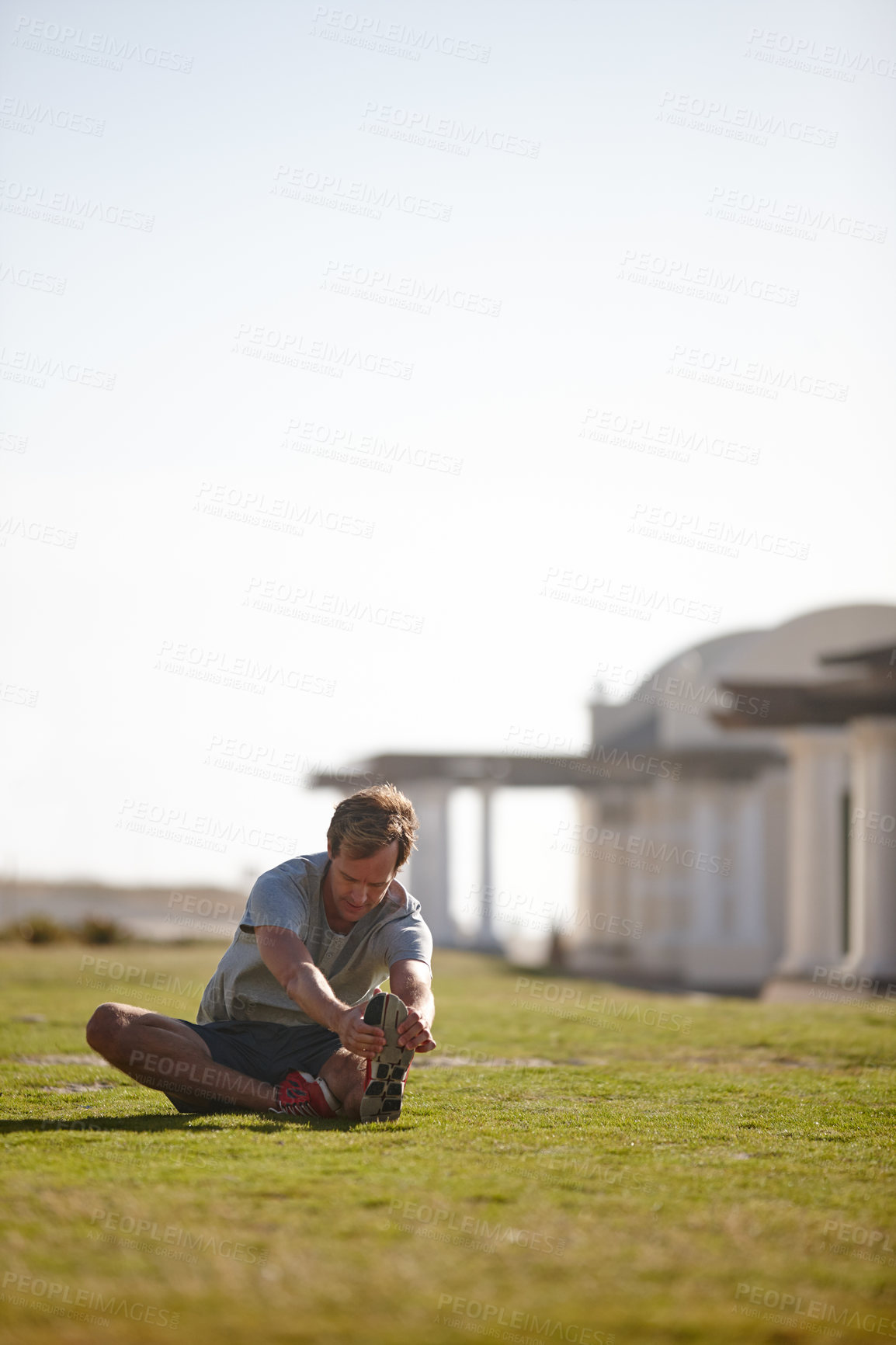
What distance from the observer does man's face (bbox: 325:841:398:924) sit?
18.2 ft

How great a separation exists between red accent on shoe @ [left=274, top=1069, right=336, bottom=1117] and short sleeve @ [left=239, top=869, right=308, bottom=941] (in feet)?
1.90

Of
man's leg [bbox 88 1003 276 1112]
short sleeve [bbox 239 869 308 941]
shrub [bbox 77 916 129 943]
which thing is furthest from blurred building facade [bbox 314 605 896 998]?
man's leg [bbox 88 1003 276 1112]

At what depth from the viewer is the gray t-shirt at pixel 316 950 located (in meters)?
5.71

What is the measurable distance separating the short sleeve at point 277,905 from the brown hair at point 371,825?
0.78 ft

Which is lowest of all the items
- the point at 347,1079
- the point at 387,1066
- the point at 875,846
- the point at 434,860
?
the point at 434,860

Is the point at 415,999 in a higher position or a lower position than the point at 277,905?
lower

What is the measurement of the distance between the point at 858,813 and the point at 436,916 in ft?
79.6

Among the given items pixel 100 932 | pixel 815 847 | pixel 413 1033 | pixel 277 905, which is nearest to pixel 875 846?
pixel 815 847

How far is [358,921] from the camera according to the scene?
5.88 metres

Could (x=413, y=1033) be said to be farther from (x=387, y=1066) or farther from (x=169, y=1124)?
(x=169, y=1124)

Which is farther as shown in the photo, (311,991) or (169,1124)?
(169,1124)

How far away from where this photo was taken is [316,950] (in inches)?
230

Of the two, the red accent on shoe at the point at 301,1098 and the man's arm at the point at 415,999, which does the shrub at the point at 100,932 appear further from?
the man's arm at the point at 415,999

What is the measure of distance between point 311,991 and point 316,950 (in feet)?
1.93
